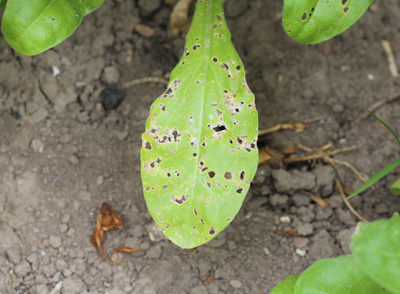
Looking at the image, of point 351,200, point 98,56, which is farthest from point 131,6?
point 351,200

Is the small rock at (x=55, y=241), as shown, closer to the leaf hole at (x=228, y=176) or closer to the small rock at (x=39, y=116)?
the small rock at (x=39, y=116)

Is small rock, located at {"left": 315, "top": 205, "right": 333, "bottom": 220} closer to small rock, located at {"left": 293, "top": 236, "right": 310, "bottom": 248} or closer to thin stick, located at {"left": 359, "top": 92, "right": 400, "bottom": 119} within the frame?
small rock, located at {"left": 293, "top": 236, "right": 310, "bottom": 248}

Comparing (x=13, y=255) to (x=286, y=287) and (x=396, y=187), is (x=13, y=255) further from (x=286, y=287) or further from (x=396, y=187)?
(x=396, y=187)

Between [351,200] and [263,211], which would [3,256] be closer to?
[263,211]

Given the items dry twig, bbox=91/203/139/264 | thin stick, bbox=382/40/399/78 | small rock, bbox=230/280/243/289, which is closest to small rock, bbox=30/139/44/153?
dry twig, bbox=91/203/139/264

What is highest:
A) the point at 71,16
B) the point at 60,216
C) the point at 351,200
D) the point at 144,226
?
the point at 71,16

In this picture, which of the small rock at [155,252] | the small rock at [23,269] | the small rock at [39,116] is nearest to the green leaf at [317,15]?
the small rock at [155,252]
